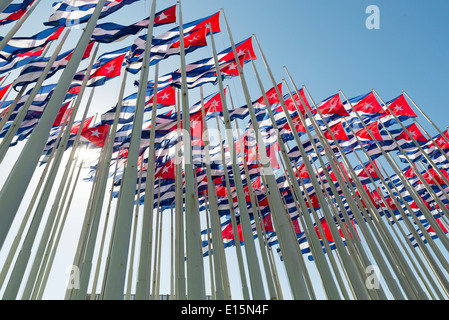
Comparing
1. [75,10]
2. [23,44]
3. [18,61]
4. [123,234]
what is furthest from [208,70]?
[123,234]

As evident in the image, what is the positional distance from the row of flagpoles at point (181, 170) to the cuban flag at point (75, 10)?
28mm

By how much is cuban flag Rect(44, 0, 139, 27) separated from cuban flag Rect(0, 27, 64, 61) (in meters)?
1.57

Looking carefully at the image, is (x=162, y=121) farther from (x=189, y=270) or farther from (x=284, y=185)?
(x=189, y=270)

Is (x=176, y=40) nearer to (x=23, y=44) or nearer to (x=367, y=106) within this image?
(x=23, y=44)

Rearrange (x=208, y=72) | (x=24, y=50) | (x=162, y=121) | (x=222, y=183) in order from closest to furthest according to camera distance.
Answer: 1. (x=24, y=50)
2. (x=208, y=72)
3. (x=162, y=121)
4. (x=222, y=183)

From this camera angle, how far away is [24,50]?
27.5 ft

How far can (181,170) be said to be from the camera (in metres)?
5.49

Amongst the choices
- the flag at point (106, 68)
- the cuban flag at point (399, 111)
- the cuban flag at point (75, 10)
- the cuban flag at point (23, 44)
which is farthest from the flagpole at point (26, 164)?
the cuban flag at point (399, 111)

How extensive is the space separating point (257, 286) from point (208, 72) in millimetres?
7225

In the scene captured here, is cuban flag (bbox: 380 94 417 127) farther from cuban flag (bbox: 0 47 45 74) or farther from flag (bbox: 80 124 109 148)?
cuban flag (bbox: 0 47 45 74)

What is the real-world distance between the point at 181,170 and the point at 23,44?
653 centimetres

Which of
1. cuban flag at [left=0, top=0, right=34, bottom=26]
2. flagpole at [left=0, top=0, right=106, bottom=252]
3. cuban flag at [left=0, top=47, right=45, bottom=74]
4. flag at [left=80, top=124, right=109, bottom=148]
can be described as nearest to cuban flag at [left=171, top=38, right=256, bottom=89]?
flag at [left=80, top=124, right=109, bottom=148]

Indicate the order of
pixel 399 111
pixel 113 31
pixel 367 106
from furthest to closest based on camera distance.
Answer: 1. pixel 399 111
2. pixel 367 106
3. pixel 113 31
